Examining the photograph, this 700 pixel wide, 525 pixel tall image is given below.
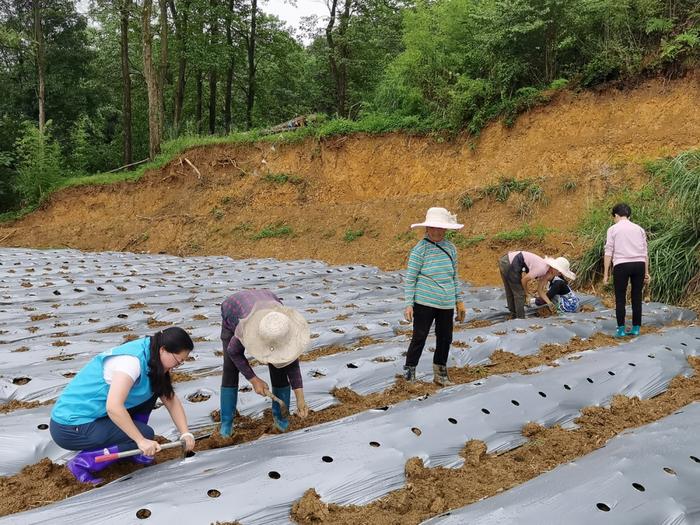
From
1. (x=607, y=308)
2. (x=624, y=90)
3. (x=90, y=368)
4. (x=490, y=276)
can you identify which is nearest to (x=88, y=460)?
(x=90, y=368)

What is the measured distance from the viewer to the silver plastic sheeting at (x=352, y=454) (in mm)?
1992

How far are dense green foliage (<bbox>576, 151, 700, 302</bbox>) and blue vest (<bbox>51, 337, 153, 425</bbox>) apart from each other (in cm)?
637

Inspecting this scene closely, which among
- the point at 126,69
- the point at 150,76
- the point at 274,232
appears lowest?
the point at 274,232

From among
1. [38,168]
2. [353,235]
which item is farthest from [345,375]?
[38,168]

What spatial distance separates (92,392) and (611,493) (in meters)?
2.27

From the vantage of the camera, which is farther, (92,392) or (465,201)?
(465,201)

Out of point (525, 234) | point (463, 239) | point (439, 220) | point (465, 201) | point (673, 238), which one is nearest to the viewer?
point (439, 220)

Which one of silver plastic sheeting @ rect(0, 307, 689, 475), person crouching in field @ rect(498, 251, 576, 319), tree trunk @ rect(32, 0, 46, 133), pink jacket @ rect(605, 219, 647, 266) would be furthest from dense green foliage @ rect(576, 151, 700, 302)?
tree trunk @ rect(32, 0, 46, 133)

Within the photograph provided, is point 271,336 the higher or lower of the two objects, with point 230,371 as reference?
higher

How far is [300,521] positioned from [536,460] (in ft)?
4.30

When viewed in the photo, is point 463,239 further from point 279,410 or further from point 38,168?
point 38,168

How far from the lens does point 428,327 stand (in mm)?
3557

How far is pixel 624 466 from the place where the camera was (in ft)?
7.61

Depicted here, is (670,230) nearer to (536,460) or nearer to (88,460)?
(536,460)
